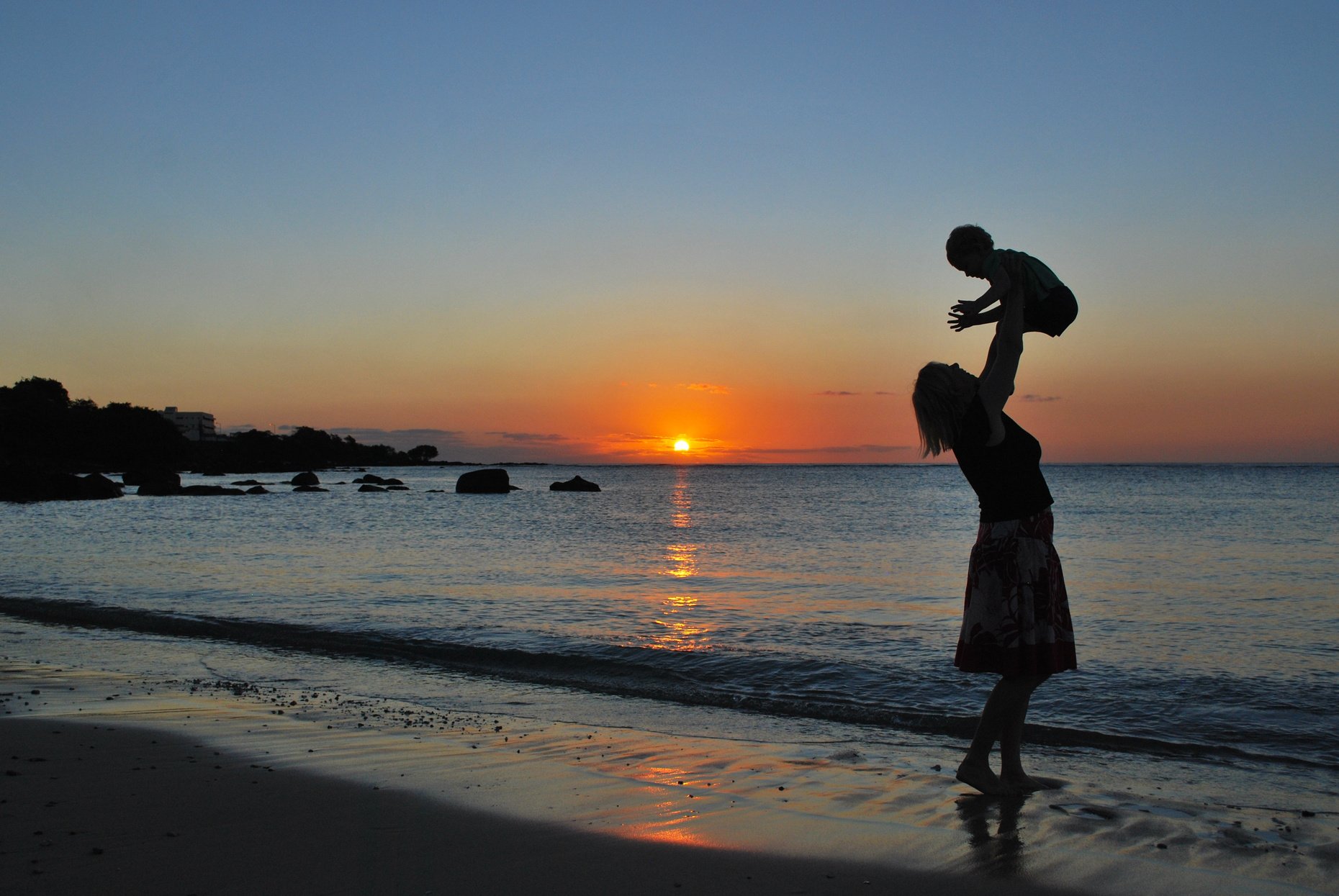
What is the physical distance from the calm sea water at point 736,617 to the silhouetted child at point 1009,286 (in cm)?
378

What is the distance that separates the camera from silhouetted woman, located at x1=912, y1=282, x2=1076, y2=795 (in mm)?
4188

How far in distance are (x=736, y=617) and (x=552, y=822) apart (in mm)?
8218

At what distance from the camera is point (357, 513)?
129 feet

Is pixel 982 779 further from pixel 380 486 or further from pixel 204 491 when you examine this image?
pixel 380 486

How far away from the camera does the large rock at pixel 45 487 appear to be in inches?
1837

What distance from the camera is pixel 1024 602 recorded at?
422cm

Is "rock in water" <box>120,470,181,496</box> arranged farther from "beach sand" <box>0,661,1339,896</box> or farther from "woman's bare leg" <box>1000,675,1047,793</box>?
"woman's bare leg" <box>1000,675,1047,793</box>

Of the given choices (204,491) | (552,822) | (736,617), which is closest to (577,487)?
(204,491)

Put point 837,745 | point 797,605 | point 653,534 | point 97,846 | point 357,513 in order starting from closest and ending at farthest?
point 97,846 → point 837,745 → point 797,605 → point 653,534 → point 357,513

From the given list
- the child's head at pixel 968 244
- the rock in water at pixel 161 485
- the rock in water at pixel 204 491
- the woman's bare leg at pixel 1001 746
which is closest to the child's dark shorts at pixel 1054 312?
the child's head at pixel 968 244

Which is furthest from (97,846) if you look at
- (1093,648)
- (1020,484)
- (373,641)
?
(1093,648)

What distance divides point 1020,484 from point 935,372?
660 millimetres

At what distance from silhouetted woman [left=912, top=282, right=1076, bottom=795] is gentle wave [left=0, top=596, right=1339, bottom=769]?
104 inches

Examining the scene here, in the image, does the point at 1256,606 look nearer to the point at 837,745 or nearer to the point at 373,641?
the point at 837,745
